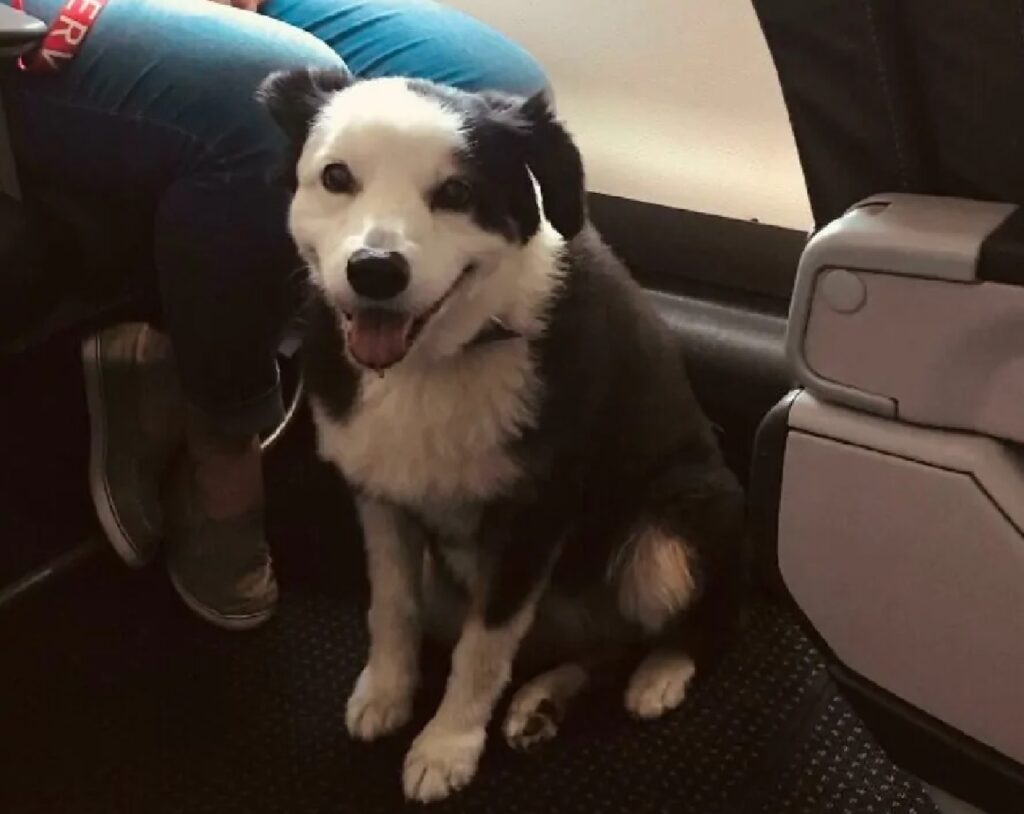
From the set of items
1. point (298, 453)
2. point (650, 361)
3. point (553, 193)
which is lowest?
point (298, 453)

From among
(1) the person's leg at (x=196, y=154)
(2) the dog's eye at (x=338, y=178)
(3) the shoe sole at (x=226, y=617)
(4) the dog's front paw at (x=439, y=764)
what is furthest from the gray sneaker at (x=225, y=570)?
(2) the dog's eye at (x=338, y=178)

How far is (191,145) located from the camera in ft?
4.32

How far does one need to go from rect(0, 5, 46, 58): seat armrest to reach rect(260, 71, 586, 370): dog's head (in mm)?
211

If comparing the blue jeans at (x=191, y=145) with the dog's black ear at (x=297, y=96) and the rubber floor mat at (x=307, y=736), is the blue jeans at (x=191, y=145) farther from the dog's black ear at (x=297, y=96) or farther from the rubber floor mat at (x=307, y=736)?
the rubber floor mat at (x=307, y=736)

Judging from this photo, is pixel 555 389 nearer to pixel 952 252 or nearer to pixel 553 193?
pixel 553 193

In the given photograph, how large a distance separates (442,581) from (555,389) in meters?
0.35

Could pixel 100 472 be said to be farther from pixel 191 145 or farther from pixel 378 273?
pixel 378 273

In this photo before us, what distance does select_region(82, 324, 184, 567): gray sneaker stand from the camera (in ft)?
5.49

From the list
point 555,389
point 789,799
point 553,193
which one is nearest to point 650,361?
point 555,389

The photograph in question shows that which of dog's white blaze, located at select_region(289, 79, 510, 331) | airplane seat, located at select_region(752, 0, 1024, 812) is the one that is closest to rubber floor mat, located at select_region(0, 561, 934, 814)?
airplane seat, located at select_region(752, 0, 1024, 812)

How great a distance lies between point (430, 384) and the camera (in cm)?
131

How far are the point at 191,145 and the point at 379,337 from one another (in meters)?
0.31

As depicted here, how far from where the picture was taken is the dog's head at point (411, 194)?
3.72 feet

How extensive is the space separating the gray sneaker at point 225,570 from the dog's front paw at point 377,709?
22cm
